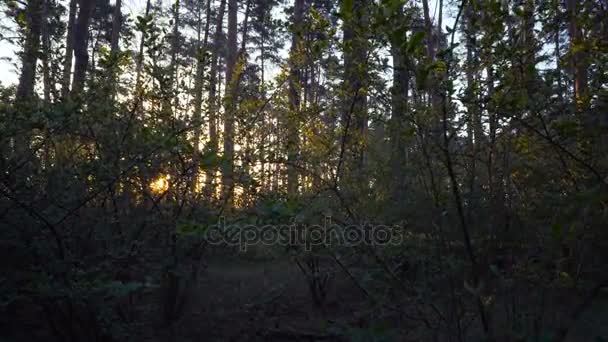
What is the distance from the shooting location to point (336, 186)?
11.6ft

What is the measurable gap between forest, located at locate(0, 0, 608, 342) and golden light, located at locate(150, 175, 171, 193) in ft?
0.08

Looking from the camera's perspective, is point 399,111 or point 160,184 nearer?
point 399,111

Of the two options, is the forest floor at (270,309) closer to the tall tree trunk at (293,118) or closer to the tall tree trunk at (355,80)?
the tall tree trunk at (293,118)

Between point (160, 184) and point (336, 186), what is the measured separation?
1.70 metres

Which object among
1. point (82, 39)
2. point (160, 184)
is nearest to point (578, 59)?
point (160, 184)

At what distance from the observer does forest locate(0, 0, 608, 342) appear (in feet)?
8.11

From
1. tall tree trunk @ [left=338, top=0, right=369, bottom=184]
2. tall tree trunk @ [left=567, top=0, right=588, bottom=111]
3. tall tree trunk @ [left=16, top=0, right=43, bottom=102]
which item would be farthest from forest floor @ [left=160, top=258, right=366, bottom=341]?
tall tree trunk @ [left=16, top=0, right=43, bottom=102]

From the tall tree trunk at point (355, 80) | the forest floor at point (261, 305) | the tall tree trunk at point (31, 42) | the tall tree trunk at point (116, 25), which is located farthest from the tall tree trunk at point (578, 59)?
the tall tree trunk at point (116, 25)

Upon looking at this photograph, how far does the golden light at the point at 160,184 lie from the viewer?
14.0ft

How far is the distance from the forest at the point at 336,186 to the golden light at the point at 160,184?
0.02 meters

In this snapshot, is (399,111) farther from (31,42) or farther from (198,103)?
(31,42)

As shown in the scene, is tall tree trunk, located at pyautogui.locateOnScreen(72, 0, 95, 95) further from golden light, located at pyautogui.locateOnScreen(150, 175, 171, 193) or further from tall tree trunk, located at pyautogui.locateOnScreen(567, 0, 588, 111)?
tall tree trunk, located at pyautogui.locateOnScreen(567, 0, 588, 111)

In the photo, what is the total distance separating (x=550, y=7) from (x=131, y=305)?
13.1ft

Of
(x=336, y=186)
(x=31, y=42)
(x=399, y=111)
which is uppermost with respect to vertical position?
(x=31, y=42)
